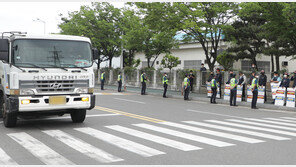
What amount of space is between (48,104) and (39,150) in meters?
2.51

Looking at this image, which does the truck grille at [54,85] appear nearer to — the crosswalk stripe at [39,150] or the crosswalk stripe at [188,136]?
the crosswalk stripe at [39,150]

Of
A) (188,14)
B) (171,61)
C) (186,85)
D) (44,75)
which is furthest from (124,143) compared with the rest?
(171,61)

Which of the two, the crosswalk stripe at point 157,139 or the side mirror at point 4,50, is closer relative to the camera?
the crosswalk stripe at point 157,139

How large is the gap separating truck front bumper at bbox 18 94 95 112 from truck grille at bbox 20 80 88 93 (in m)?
0.22

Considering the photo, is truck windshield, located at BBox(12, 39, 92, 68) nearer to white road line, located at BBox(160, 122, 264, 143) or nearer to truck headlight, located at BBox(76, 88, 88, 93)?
truck headlight, located at BBox(76, 88, 88, 93)

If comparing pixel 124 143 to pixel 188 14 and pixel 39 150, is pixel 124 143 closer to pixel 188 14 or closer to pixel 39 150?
pixel 39 150

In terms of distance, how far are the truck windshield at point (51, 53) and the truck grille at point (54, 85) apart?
45cm

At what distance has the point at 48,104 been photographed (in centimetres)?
889

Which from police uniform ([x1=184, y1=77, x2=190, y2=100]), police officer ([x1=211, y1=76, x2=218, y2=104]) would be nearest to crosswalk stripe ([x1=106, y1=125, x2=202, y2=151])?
police officer ([x1=211, y1=76, x2=218, y2=104])

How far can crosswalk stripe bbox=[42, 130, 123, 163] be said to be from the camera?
19.6 feet

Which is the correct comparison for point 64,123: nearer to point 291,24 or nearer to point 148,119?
point 148,119

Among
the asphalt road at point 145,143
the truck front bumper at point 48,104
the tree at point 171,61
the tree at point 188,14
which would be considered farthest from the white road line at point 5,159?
the tree at point 171,61

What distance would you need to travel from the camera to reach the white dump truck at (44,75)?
8664 mm

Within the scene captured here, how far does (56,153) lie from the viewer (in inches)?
249
